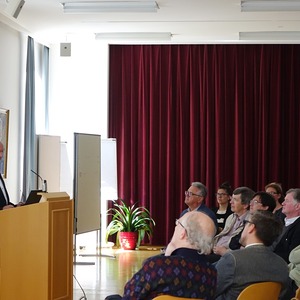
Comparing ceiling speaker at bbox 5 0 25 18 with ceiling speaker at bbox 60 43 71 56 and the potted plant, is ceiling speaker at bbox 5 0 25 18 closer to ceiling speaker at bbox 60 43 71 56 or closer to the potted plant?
ceiling speaker at bbox 60 43 71 56

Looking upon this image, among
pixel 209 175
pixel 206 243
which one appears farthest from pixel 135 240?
pixel 206 243

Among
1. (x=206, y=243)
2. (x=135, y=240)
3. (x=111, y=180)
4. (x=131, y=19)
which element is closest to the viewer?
(x=206, y=243)

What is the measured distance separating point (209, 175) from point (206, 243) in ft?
31.8

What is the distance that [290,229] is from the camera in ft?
20.1

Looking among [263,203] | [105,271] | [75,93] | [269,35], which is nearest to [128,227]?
[75,93]

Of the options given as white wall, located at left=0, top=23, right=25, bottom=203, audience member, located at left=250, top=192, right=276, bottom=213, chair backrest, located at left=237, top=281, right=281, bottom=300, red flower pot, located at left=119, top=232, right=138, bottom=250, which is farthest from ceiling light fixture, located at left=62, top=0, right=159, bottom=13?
chair backrest, located at left=237, top=281, right=281, bottom=300

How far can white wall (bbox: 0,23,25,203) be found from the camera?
1072cm

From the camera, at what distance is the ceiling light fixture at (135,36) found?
11938 mm

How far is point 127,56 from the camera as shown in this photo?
44.3 ft

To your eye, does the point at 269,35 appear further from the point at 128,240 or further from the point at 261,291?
the point at 261,291

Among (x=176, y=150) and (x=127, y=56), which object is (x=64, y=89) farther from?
(x=176, y=150)

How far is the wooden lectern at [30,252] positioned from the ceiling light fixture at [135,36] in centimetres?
691

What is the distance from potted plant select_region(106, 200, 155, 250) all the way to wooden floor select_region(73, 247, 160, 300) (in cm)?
21

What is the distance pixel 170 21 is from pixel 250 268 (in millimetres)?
7337
